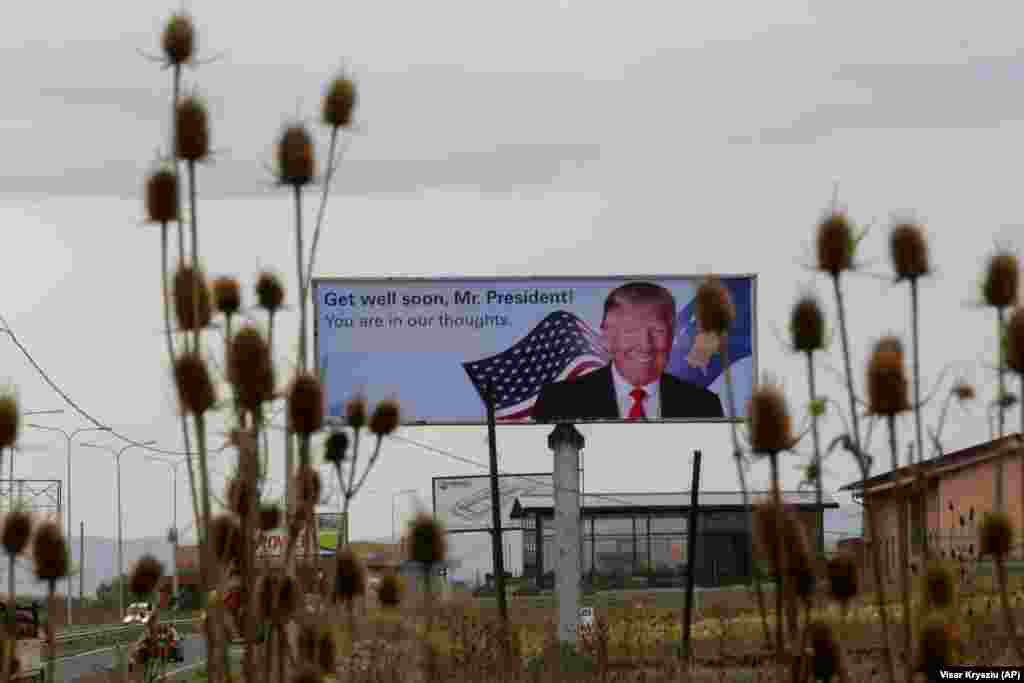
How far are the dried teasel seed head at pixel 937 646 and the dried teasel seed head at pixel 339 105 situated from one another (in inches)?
70.3

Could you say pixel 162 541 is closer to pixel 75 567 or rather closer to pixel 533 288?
pixel 75 567

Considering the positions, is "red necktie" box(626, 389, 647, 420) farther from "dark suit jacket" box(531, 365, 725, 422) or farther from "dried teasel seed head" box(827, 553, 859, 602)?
"dried teasel seed head" box(827, 553, 859, 602)

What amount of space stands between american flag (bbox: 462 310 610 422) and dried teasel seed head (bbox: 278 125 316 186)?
31.6 metres

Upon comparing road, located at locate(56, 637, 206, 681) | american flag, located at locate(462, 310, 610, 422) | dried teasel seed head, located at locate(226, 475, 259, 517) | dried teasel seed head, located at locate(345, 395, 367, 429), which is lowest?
road, located at locate(56, 637, 206, 681)

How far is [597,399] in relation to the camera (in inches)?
1421

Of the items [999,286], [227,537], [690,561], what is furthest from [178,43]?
[690,561]

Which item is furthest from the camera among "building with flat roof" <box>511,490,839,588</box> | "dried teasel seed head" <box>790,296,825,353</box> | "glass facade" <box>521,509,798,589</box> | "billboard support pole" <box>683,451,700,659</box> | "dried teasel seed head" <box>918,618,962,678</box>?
"glass facade" <box>521,509,798,589</box>

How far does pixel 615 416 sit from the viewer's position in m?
36.2

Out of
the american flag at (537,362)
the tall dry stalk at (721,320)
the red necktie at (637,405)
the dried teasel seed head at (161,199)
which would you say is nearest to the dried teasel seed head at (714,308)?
the tall dry stalk at (721,320)

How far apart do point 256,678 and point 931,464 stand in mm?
1550

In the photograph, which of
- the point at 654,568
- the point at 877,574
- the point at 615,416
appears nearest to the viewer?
the point at 877,574

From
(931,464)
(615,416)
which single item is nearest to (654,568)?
(615,416)

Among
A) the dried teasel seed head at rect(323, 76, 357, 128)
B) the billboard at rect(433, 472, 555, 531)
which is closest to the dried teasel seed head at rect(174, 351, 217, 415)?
the dried teasel seed head at rect(323, 76, 357, 128)

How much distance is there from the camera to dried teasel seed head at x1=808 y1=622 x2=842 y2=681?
12.0 ft
